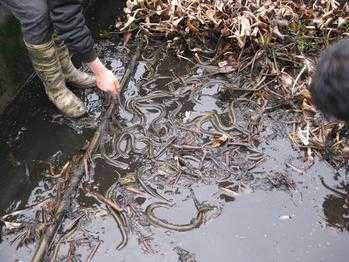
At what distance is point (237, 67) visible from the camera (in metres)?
4.67

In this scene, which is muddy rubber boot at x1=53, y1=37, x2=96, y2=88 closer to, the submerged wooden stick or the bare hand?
the submerged wooden stick

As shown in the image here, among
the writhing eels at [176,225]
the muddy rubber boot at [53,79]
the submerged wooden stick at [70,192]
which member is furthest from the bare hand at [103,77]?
the writhing eels at [176,225]

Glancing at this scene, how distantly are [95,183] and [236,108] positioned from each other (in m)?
1.45

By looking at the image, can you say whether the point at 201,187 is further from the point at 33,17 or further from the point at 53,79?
the point at 33,17

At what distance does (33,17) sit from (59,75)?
69cm

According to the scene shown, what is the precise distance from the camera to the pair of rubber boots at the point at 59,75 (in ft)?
12.6

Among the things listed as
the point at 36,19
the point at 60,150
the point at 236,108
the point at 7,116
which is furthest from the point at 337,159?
the point at 7,116

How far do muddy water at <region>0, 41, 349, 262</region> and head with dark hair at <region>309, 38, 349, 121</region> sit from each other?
1.41m

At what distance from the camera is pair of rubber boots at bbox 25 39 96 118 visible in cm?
386

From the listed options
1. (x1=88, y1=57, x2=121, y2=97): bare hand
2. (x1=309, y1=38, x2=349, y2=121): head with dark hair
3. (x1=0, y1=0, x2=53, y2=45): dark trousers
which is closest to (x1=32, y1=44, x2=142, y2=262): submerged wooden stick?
(x1=88, y1=57, x2=121, y2=97): bare hand

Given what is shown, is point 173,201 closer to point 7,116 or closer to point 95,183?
point 95,183

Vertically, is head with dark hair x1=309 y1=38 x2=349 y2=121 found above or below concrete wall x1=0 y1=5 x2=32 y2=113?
above

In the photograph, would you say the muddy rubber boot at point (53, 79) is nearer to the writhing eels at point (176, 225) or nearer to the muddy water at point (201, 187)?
the muddy water at point (201, 187)

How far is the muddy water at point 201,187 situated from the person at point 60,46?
0.72 feet
